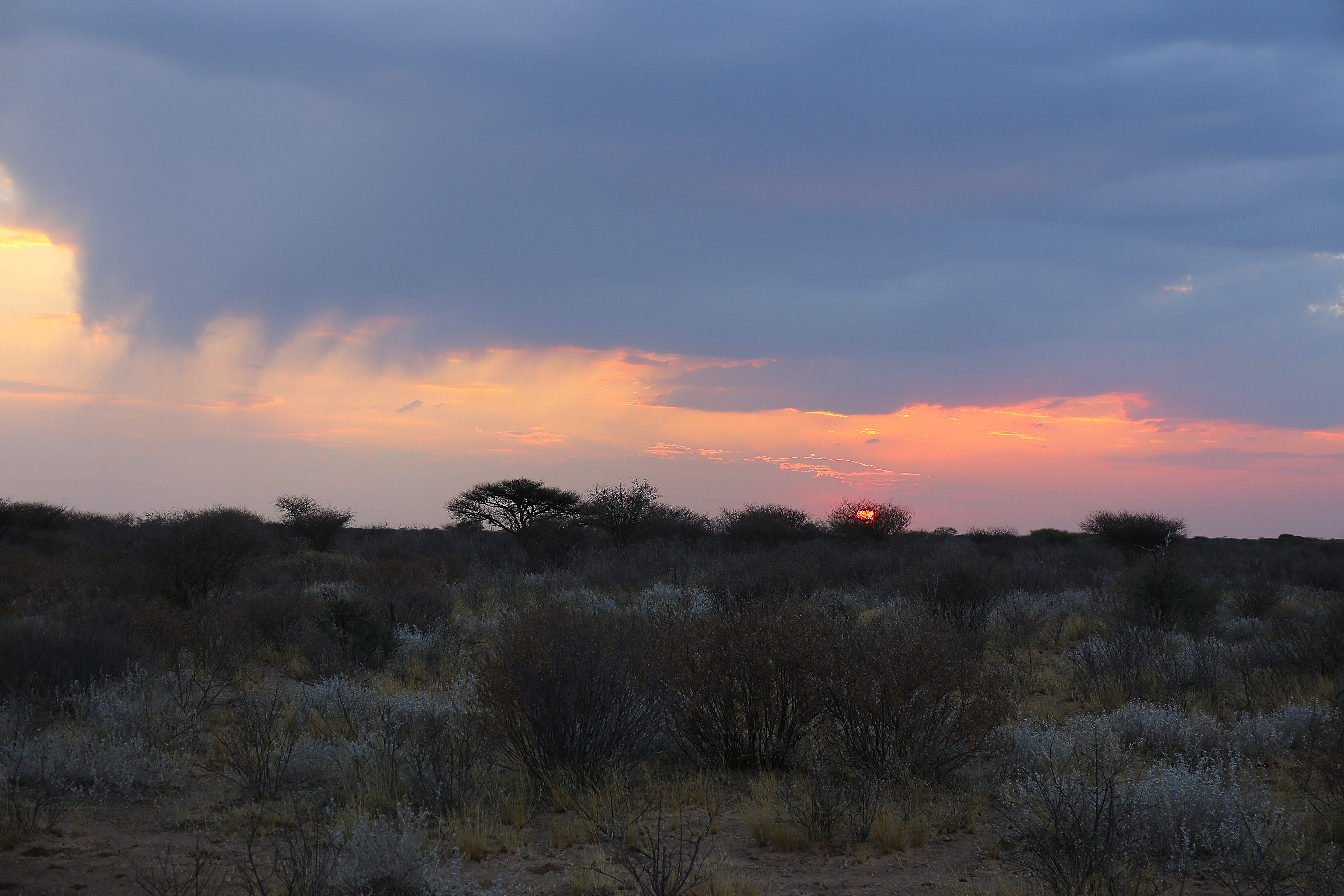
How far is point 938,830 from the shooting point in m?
5.75

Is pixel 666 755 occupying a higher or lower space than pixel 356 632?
lower

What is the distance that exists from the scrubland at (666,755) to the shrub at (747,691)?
23 mm

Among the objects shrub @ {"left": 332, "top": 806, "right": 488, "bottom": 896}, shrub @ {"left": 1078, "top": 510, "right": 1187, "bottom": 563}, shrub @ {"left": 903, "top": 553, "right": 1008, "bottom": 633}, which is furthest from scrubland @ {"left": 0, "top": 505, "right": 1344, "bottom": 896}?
shrub @ {"left": 1078, "top": 510, "right": 1187, "bottom": 563}

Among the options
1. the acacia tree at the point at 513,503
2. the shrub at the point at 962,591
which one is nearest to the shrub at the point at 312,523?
the acacia tree at the point at 513,503

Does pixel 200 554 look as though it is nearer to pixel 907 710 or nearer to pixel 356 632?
pixel 356 632

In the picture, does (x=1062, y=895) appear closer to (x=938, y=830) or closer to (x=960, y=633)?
(x=938, y=830)

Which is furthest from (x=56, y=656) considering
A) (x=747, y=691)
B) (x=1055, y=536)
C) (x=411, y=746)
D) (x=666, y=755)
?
(x=1055, y=536)

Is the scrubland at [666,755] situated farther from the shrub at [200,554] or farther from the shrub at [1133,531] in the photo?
the shrub at [1133,531]

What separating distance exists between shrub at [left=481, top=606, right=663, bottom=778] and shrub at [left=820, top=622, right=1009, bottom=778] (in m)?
1.56

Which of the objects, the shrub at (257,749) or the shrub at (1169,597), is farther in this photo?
the shrub at (1169,597)

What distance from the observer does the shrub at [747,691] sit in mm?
6820

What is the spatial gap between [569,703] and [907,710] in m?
2.70

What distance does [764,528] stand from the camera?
32.2m

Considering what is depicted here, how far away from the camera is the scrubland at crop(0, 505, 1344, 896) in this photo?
4855 mm
